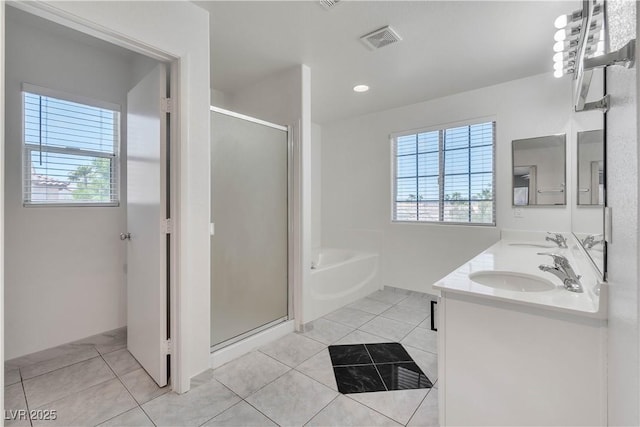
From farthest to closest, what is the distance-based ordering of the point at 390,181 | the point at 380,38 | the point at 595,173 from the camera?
the point at 390,181 → the point at 380,38 → the point at 595,173

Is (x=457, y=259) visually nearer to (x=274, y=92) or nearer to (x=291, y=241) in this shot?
(x=291, y=241)

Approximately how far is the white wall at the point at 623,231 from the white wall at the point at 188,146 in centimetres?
197

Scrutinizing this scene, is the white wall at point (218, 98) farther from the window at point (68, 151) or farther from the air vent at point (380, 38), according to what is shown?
the air vent at point (380, 38)

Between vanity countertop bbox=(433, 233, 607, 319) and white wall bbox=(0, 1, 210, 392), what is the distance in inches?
59.2

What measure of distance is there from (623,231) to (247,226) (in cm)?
216

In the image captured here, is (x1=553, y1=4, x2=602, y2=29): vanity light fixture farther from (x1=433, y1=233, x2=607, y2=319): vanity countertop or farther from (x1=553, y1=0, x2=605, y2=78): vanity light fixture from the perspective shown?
(x1=433, y1=233, x2=607, y2=319): vanity countertop

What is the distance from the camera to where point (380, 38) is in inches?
87.7

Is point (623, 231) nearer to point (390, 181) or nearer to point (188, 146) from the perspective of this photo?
point (188, 146)

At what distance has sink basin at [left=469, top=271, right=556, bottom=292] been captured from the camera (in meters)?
1.56

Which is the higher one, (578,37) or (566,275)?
(578,37)

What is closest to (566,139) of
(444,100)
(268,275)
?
(444,100)

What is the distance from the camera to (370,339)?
2557mm

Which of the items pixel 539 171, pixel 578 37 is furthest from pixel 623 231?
pixel 539 171

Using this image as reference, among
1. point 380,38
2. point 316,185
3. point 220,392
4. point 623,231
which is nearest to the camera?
point 623,231
